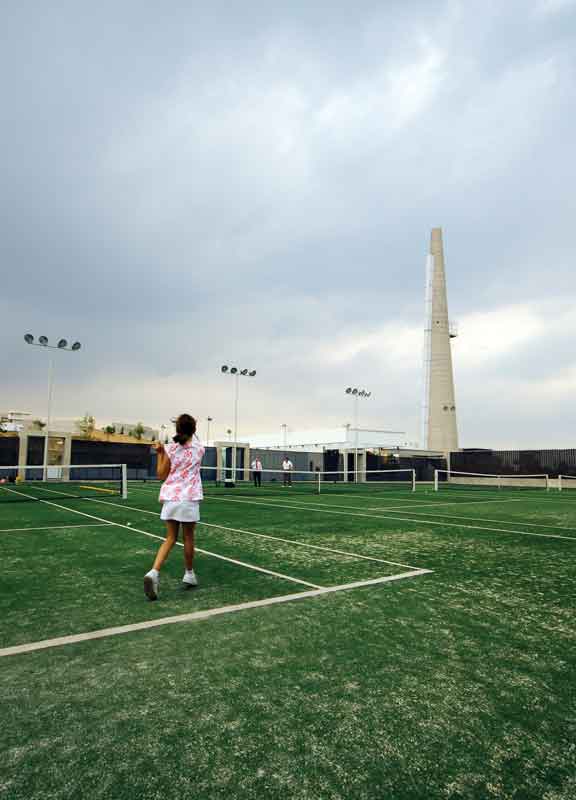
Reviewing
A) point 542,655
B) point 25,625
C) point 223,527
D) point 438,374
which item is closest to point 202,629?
point 25,625

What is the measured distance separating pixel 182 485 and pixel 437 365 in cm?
5794

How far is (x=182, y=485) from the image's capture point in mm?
5422

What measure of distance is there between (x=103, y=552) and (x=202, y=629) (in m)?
4.05

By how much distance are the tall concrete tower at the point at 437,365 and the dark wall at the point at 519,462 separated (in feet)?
28.4

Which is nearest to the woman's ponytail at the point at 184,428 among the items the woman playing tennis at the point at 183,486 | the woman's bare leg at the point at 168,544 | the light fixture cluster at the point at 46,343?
the woman playing tennis at the point at 183,486

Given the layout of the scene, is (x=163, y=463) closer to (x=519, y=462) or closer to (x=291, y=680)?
(x=291, y=680)

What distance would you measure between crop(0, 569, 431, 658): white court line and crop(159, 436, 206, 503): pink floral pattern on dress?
50.1 inches

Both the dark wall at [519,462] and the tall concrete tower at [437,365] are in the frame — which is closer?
the dark wall at [519,462]

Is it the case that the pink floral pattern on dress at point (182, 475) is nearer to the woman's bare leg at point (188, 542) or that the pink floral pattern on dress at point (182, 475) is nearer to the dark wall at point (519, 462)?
the woman's bare leg at point (188, 542)

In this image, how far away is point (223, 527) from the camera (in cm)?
1045

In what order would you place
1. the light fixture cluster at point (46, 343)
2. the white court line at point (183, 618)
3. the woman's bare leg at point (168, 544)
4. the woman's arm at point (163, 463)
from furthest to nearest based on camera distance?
1. the light fixture cluster at point (46, 343)
2. the woman's arm at point (163, 463)
3. the woman's bare leg at point (168, 544)
4. the white court line at point (183, 618)

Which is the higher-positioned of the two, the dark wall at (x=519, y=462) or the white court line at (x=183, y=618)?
the dark wall at (x=519, y=462)

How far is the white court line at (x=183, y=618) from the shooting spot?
145 inches

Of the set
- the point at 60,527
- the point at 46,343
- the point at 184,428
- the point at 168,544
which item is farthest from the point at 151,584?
the point at 46,343
